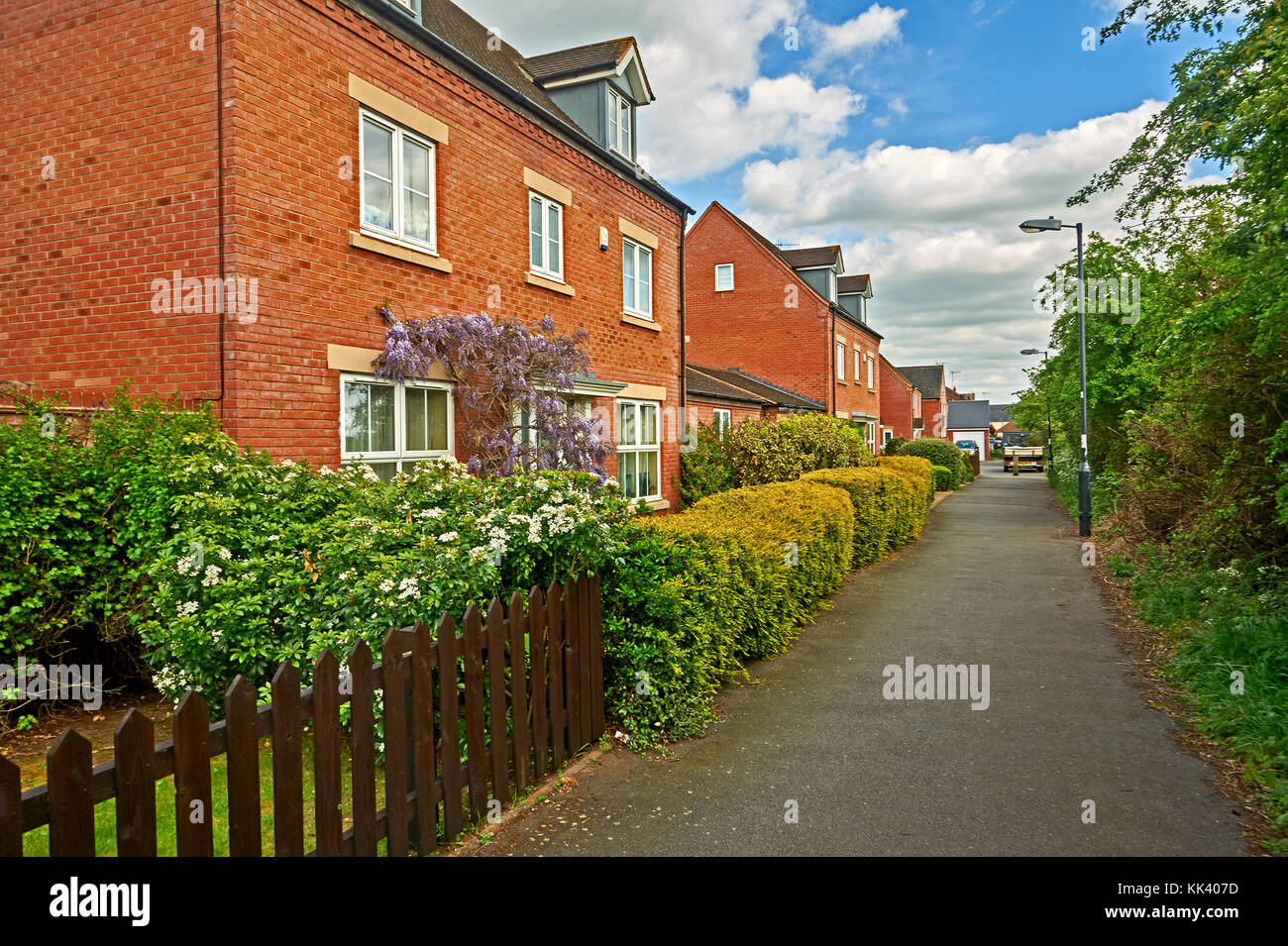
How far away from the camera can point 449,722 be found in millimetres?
3949

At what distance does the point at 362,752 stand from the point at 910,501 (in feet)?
49.5

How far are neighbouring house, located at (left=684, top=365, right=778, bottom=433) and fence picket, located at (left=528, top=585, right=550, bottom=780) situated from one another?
12618 millimetres

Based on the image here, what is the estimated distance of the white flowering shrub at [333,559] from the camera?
172 inches

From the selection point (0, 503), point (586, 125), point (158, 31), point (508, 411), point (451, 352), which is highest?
point (586, 125)

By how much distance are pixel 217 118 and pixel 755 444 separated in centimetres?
1253

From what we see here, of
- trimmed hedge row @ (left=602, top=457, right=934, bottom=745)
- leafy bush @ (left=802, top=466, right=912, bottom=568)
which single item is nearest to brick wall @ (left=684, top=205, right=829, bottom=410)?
leafy bush @ (left=802, top=466, right=912, bottom=568)

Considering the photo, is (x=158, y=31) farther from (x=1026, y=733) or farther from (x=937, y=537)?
(x=937, y=537)

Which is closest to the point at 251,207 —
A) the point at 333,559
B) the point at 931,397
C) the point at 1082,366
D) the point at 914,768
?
the point at 333,559

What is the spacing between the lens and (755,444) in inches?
686

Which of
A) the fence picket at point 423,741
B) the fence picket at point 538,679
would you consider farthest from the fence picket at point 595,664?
the fence picket at point 423,741

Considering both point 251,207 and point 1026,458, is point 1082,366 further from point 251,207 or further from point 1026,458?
point 1026,458

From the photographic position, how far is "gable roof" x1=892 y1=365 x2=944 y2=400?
252 ft

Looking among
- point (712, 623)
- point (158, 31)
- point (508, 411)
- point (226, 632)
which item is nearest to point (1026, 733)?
point (712, 623)

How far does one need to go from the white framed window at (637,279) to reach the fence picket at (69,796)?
12.1m
